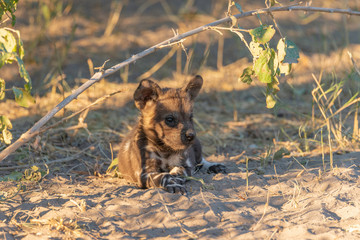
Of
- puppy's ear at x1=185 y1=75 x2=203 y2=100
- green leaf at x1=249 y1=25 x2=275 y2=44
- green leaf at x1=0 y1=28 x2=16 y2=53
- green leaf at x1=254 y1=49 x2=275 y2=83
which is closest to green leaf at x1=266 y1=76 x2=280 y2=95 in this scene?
green leaf at x1=254 y1=49 x2=275 y2=83

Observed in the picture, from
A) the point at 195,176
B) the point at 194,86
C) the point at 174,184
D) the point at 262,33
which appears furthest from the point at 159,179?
the point at 262,33

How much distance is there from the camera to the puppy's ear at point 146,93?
5.12m

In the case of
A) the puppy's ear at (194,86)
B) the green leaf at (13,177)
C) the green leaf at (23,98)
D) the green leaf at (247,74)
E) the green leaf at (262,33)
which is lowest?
the green leaf at (13,177)

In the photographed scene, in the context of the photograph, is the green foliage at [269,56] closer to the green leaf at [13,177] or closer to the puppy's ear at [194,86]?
the puppy's ear at [194,86]

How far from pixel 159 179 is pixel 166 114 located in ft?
2.28

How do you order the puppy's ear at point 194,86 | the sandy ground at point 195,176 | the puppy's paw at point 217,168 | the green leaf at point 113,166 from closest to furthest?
the sandy ground at point 195,176 → the puppy's ear at point 194,86 → the puppy's paw at point 217,168 → the green leaf at point 113,166

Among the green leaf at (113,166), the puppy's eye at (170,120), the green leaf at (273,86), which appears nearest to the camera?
the green leaf at (273,86)

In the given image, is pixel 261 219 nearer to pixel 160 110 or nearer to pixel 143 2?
pixel 160 110

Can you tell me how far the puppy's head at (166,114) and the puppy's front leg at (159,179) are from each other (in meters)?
0.24

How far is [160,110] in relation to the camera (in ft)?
17.2

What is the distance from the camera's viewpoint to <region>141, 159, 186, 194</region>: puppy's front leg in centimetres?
484

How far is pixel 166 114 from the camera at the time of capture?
5203mm

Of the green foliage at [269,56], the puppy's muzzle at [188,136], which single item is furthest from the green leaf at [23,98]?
the green foliage at [269,56]

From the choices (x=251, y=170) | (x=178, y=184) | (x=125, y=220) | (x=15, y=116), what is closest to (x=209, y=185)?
(x=178, y=184)
